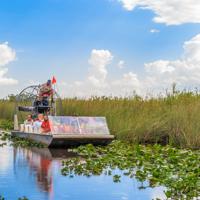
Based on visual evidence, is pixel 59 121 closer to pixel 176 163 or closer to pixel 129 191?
pixel 176 163

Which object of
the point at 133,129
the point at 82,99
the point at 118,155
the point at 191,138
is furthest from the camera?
the point at 82,99

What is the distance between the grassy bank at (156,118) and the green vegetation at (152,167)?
2544 millimetres

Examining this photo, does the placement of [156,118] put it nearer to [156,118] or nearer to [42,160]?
[156,118]

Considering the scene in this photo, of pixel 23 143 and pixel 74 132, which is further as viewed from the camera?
pixel 23 143

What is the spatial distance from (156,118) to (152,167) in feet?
23.0

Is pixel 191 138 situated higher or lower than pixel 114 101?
lower

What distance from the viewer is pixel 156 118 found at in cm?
1759

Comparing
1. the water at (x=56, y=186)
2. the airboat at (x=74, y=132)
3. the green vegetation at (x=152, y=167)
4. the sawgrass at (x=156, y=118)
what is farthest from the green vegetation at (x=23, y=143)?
the water at (x=56, y=186)

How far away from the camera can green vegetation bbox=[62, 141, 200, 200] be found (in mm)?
8852

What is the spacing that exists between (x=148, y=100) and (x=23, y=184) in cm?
1187

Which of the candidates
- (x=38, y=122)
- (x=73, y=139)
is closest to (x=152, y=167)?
(x=73, y=139)

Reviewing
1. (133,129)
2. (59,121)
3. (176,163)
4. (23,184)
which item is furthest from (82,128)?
(23,184)

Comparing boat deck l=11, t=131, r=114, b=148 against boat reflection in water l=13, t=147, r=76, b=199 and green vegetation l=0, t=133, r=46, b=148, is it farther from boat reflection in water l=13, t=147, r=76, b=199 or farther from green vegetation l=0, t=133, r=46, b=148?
green vegetation l=0, t=133, r=46, b=148

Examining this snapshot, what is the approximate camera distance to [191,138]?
15.4 meters
